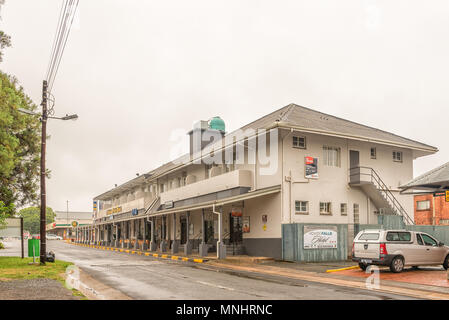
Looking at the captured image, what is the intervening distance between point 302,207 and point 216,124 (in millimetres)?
17178

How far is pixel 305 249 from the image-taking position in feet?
79.9

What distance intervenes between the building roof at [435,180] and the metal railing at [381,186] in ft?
23.9

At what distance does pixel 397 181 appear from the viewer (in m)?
30.1

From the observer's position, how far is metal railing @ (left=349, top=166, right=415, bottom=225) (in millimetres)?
27984

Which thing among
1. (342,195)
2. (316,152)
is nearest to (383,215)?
(342,195)

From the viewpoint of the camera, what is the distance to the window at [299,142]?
2677 centimetres

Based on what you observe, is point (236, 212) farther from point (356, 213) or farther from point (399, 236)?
point (399, 236)

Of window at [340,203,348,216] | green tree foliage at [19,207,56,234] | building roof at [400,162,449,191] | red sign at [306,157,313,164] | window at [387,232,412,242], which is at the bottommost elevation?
green tree foliage at [19,207,56,234]

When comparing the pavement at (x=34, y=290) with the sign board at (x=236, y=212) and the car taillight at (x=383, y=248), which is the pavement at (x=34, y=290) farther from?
the sign board at (x=236, y=212)

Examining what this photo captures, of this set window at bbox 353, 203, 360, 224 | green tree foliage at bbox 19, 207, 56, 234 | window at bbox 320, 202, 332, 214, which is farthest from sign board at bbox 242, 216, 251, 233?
green tree foliage at bbox 19, 207, 56, 234

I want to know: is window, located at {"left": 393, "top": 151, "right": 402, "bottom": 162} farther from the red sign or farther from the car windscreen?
the car windscreen

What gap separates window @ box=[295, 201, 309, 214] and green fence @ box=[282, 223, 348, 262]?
1.43 m

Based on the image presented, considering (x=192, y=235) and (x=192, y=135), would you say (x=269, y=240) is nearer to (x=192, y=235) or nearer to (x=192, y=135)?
(x=192, y=235)
